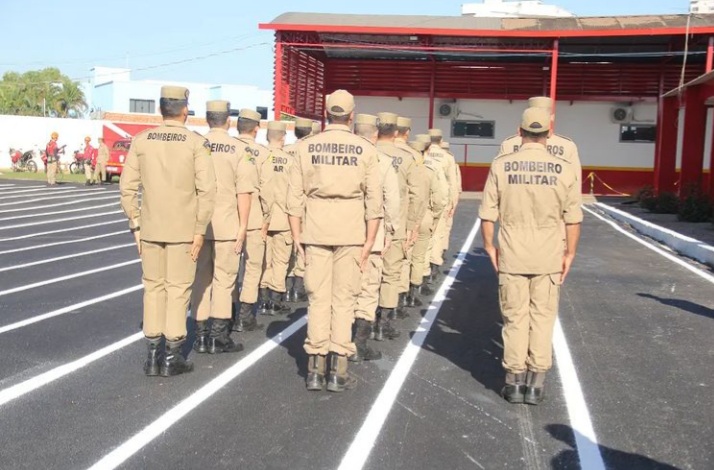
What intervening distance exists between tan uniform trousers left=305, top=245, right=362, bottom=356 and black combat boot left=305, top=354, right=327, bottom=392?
6cm

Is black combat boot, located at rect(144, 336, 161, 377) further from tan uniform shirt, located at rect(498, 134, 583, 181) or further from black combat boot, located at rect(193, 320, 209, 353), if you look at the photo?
tan uniform shirt, located at rect(498, 134, 583, 181)

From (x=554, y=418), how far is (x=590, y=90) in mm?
27094

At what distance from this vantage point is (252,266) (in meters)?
7.95

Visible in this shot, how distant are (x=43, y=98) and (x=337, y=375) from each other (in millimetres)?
74626

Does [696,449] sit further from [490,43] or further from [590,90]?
[590,90]

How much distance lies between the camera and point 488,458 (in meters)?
4.54

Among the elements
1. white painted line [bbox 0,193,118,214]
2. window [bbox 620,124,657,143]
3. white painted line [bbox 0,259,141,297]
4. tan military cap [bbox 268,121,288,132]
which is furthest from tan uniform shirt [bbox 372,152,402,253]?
window [bbox 620,124,657,143]

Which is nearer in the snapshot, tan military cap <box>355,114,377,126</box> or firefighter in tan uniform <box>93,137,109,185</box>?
tan military cap <box>355,114,377,126</box>

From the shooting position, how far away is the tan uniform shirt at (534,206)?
5582mm

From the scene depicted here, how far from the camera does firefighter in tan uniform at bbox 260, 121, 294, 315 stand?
27.7 ft

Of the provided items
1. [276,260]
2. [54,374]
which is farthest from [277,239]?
[54,374]

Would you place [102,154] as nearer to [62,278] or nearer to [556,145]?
[62,278]

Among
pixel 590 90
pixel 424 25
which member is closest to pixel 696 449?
pixel 424 25

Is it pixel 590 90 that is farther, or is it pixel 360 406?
pixel 590 90
